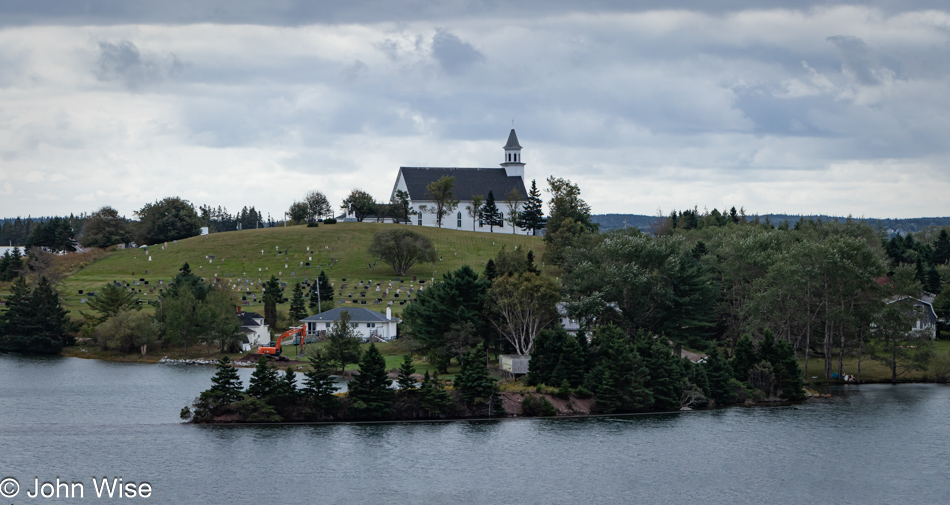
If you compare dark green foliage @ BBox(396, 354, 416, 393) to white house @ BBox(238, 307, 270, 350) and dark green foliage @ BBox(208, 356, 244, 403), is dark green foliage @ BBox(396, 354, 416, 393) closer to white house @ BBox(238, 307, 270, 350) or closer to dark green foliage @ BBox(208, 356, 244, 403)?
dark green foliage @ BBox(208, 356, 244, 403)

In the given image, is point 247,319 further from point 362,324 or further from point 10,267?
point 10,267

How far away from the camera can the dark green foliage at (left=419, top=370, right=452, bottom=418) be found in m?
60.3

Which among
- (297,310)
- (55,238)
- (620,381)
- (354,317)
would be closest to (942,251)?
(354,317)

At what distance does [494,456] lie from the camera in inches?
2062

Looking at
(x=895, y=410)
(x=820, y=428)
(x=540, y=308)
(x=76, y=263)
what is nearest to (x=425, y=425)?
(x=540, y=308)

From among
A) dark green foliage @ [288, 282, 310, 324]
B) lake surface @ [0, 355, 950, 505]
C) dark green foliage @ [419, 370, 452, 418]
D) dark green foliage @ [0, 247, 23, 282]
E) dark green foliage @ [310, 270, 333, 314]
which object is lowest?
lake surface @ [0, 355, 950, 505]

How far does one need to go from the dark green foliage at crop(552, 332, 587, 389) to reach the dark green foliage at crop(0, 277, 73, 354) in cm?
5451

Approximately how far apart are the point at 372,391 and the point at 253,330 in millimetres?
38181

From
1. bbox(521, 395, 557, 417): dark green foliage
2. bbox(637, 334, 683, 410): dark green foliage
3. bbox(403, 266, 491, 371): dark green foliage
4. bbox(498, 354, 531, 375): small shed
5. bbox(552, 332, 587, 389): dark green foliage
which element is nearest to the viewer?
bbox(521, 395, 557, 417): dark green foliage

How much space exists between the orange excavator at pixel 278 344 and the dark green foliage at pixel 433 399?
24531 mm

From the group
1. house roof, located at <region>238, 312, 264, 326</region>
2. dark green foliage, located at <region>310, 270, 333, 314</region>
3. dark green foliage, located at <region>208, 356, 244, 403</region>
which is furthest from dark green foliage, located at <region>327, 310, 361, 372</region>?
dark green foliage, located at <region>310, 270, 333, 314</region>

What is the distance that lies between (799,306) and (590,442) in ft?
112

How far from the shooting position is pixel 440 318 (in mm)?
77500

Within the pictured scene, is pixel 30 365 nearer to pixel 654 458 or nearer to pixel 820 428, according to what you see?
pixel 654 458
